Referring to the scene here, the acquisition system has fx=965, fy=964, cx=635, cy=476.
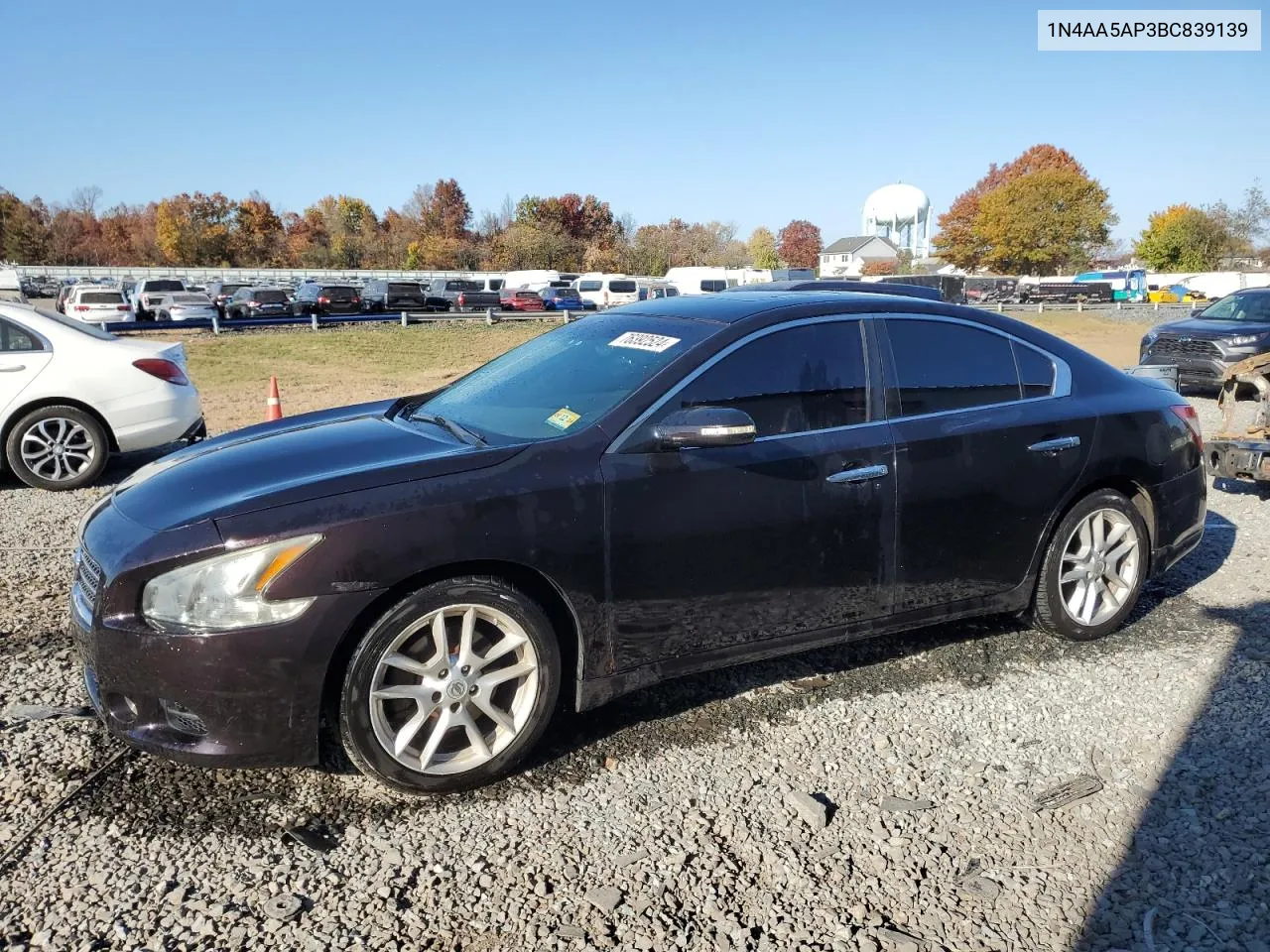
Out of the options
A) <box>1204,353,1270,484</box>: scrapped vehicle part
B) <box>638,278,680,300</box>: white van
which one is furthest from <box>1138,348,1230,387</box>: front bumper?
<box>638,278,680,300</box>: white van

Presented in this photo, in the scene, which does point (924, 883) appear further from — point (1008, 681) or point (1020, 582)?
point (1020, 582)

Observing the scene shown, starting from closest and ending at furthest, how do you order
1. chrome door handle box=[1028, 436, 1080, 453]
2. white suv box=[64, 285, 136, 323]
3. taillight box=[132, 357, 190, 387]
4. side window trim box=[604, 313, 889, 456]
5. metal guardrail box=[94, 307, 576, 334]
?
side window trim box=[604, 313, 889, 456], chrome door handle box=[1028, 436, 1080, 453], taillight box=[132, 357, 190, 387], metal guardrail box=[94, 307, 576, 334], white suv box=[64, 285, 136, 323]

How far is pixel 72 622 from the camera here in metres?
3.28

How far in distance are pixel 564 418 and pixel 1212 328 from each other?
13601 mm

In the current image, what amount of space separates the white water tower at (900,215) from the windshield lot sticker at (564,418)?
424 feet

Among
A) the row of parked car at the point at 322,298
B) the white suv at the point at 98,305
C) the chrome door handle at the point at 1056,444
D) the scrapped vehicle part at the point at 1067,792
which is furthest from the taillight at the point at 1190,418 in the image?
the white suv at the point at 98,305

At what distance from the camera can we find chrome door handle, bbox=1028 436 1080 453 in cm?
423

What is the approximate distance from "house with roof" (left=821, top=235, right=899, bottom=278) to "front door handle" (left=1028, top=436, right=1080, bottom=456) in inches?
4553

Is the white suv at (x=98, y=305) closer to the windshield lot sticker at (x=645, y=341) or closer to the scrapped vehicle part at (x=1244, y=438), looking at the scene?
the windshield lot sticker at (x=645, y=341)

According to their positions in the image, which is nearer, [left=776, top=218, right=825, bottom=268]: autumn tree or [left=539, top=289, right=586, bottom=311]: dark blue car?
[left=539, top=289, right=586, bottom=311]: dark blue car

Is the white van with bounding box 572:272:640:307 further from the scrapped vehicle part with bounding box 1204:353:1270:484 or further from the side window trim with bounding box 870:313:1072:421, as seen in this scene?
the side window trim with bounding box 870:313:1072:421

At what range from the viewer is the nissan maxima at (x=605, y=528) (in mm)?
2928

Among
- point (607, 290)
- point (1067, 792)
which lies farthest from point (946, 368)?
point (607, 290)

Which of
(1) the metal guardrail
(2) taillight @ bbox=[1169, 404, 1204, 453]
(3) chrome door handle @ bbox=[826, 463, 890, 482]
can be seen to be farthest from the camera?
(1) the metal guardrail
